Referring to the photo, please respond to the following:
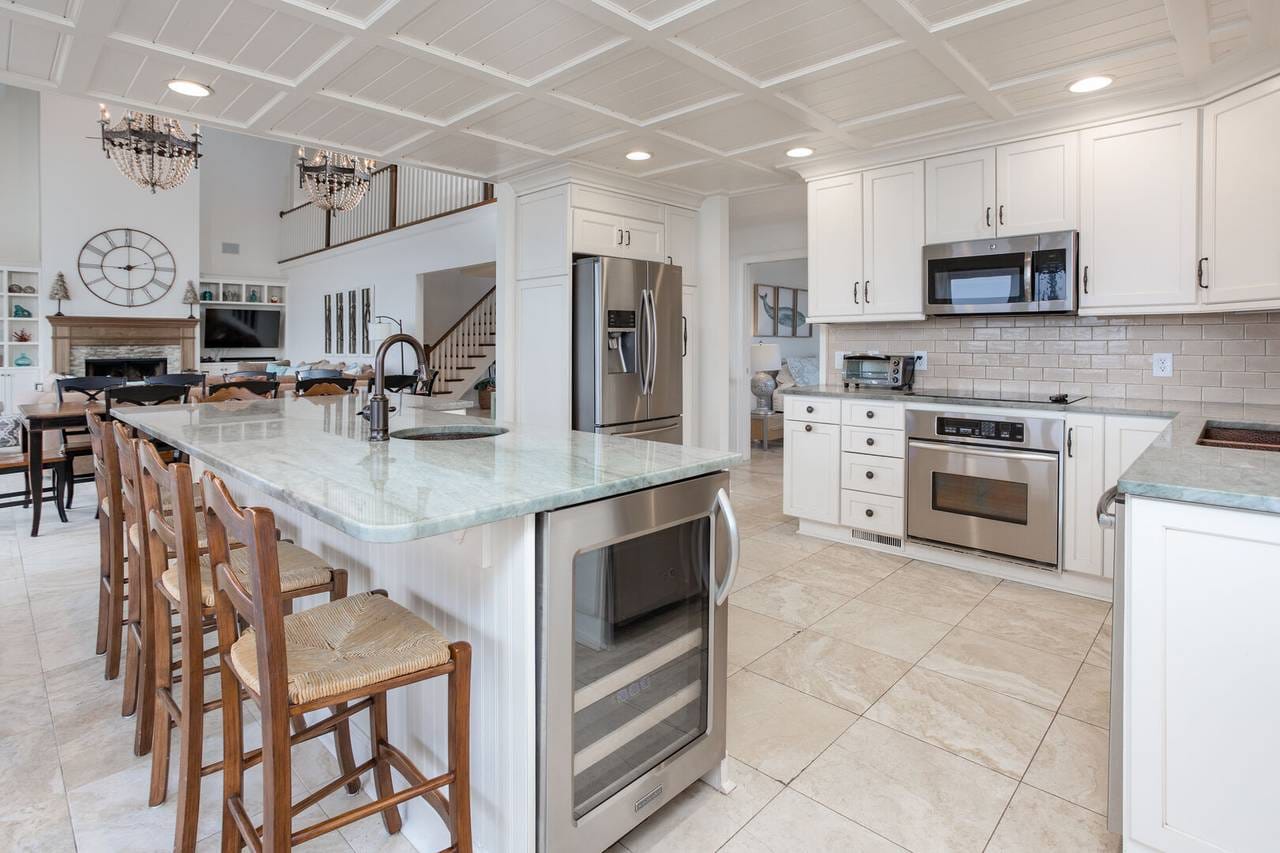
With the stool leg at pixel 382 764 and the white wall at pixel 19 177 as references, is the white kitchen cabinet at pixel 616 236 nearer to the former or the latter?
the stool leg at pixel 382 764

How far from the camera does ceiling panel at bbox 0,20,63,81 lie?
2.62m

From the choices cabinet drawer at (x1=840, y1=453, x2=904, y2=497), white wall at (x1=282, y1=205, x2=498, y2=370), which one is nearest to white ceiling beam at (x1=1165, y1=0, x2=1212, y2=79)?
cabinet drawer at (x1=840, y1=453, x2=904, y2=497)

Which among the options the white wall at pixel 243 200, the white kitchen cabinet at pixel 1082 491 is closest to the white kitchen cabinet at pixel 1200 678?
the white kitchen cabinet at pixel 1082 491

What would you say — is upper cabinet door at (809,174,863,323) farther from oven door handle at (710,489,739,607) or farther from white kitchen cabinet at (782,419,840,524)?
Answer: oven door handle at (710,489,739,607)

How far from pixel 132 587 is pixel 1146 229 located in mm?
4427

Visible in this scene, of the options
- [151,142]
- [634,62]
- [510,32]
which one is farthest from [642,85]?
[151,142]

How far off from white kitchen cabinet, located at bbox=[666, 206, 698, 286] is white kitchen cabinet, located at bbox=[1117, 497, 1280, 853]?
4.25 m

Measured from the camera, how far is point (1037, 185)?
11.9 ft

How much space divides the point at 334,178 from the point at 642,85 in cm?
482

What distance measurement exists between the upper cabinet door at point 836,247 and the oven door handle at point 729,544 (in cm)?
294

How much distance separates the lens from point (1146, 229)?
3299 millimetres

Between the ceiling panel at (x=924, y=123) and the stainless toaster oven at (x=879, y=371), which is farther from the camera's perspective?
the stainless toaster oven at (x=879, y=371)

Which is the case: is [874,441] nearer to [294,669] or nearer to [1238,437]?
[1238,437]

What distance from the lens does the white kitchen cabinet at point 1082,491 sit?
3229 mm
